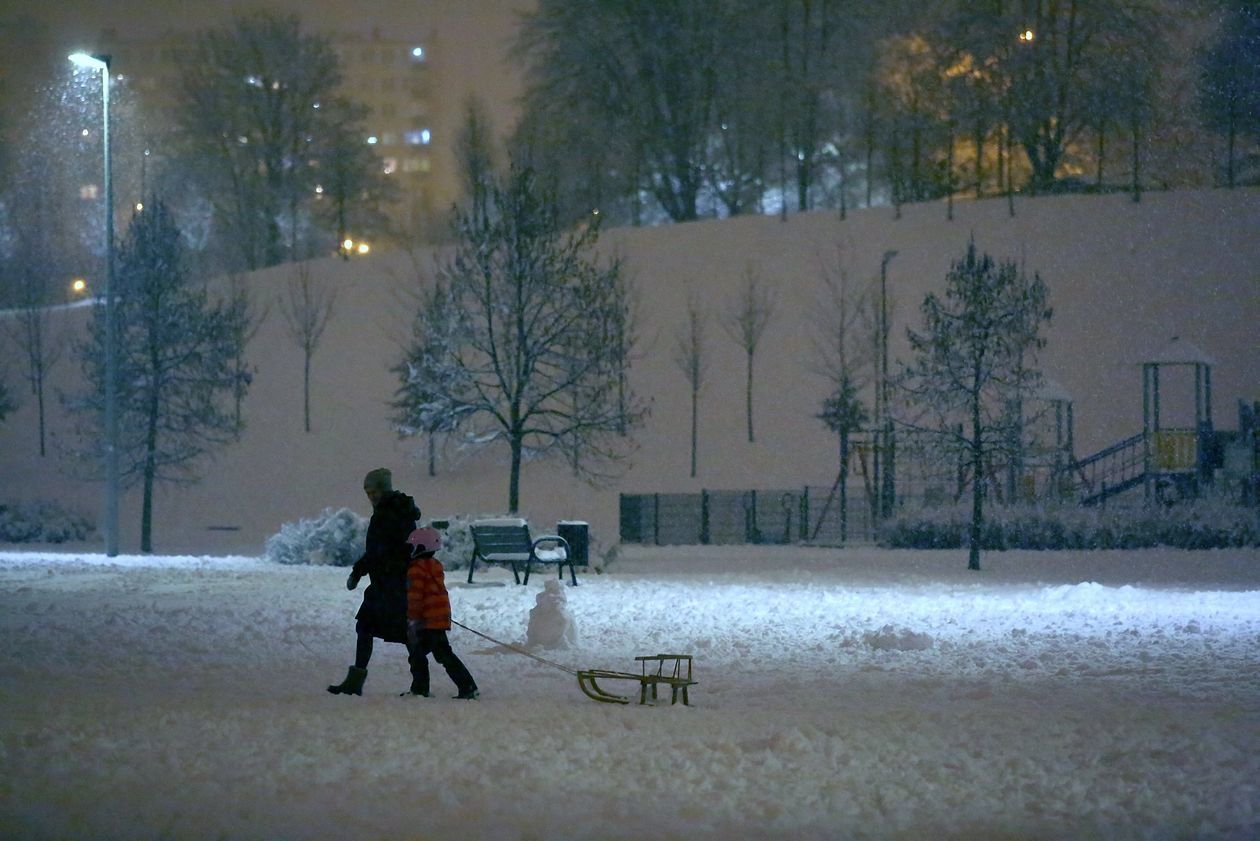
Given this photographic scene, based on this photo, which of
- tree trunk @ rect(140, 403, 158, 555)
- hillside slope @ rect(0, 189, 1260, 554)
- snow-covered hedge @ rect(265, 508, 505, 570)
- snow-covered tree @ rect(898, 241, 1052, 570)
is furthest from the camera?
hillside slope @ rect(0, 189, 1260, 554)

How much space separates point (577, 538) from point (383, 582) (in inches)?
542

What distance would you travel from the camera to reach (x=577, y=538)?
24.2 meters

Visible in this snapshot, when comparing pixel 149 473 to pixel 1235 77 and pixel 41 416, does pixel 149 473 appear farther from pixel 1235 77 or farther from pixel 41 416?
pixel 1235 77

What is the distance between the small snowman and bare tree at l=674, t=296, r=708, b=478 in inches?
1326

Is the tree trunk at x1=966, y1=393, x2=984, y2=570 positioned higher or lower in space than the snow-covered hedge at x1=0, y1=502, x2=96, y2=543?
higher

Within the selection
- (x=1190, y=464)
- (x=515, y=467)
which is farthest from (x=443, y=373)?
(x=1190, y=464)

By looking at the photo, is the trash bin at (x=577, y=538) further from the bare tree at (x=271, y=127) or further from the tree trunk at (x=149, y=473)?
the bare tree at (x=271, y=127)

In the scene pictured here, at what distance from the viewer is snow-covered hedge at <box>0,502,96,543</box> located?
34.8 meters

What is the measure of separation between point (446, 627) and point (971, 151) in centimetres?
6451

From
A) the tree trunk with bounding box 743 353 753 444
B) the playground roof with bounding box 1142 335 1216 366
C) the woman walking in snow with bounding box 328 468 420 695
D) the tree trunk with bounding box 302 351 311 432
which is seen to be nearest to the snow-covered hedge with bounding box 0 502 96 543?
the tree trunk with bounding box 302 351 311 432

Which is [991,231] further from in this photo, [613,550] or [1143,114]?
[613,550]

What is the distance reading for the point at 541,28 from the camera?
68.5 m

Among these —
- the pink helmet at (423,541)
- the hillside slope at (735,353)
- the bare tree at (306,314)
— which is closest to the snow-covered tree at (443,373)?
the hillside slope at (735,353)

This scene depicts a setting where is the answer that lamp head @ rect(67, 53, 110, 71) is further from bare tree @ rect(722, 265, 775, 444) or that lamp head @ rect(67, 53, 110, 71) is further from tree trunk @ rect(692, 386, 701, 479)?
bare tree @ rect(722, 265, 775, 444)
